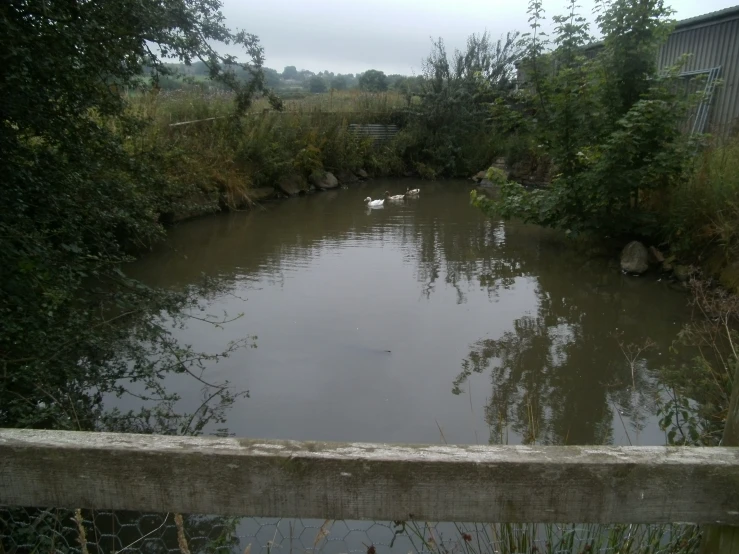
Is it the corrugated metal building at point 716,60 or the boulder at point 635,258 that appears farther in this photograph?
the corrugated metal building at point 716,60

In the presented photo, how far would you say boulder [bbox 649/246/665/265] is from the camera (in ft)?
31.8

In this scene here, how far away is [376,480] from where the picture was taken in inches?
60.7

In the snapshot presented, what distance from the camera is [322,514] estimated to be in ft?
5.19

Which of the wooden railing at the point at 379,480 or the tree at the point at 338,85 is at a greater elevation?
the tree at the point at 338,85

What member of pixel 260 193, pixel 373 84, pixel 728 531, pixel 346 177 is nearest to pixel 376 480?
pixel 728 531

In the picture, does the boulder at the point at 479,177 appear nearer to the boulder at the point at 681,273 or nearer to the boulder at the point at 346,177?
the boulder at the point at 346,177

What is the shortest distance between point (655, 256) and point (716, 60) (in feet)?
18.0

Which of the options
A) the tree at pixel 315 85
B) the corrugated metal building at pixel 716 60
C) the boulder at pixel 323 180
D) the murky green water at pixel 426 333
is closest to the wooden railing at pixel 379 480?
the murky green water at pixel 426 333

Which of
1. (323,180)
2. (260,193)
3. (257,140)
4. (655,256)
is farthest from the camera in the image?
(323,180)

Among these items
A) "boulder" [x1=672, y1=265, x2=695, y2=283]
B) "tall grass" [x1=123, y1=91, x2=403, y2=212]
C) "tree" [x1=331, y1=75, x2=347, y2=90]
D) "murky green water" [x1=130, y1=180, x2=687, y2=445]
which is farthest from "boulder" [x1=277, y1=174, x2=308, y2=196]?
"boulder" [x1=672, y1=265, x2=695, y2=283]

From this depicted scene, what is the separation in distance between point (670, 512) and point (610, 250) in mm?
9792

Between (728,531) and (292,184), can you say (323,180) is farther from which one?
(728,531)

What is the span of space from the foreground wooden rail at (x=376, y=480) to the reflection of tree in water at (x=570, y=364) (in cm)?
204

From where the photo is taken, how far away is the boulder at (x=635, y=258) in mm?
9750
